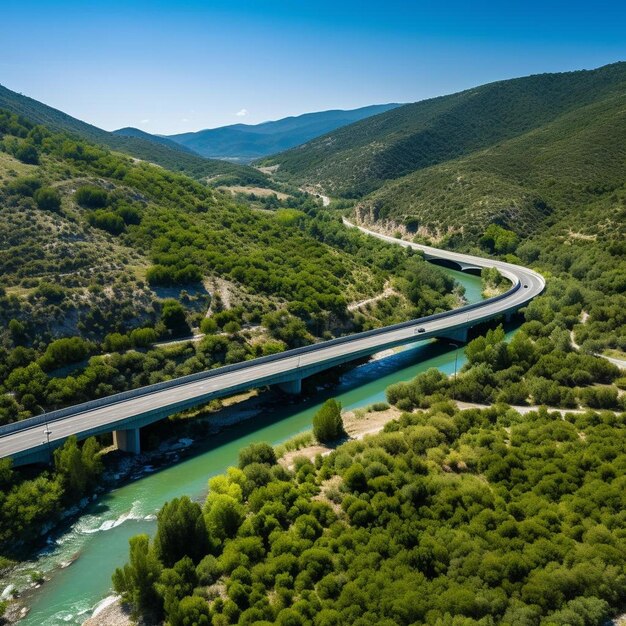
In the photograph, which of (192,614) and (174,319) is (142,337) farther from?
(192,614)

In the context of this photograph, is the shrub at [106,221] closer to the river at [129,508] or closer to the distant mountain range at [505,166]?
the river at [129,508]

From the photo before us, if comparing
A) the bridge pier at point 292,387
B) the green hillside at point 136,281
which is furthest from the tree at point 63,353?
the bridge pier at point 292,387

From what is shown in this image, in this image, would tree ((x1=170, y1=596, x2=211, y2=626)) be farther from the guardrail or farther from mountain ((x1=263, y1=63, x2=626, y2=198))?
mountain ((x1=263, y1=63, x2=626, y2=198))

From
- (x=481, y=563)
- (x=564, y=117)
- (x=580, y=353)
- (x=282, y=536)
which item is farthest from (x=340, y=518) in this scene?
(x=564, y=117)

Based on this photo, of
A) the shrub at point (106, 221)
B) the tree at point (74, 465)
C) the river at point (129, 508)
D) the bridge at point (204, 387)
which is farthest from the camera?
the shrub at point (106, 221)

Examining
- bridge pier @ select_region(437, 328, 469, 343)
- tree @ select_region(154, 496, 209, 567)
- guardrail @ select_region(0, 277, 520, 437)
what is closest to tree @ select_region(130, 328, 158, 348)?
guardrail @ select_region(0, 277, 520, 437)

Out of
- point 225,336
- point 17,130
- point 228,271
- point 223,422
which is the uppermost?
point 17,130

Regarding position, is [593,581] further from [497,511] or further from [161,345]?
[161,345]
